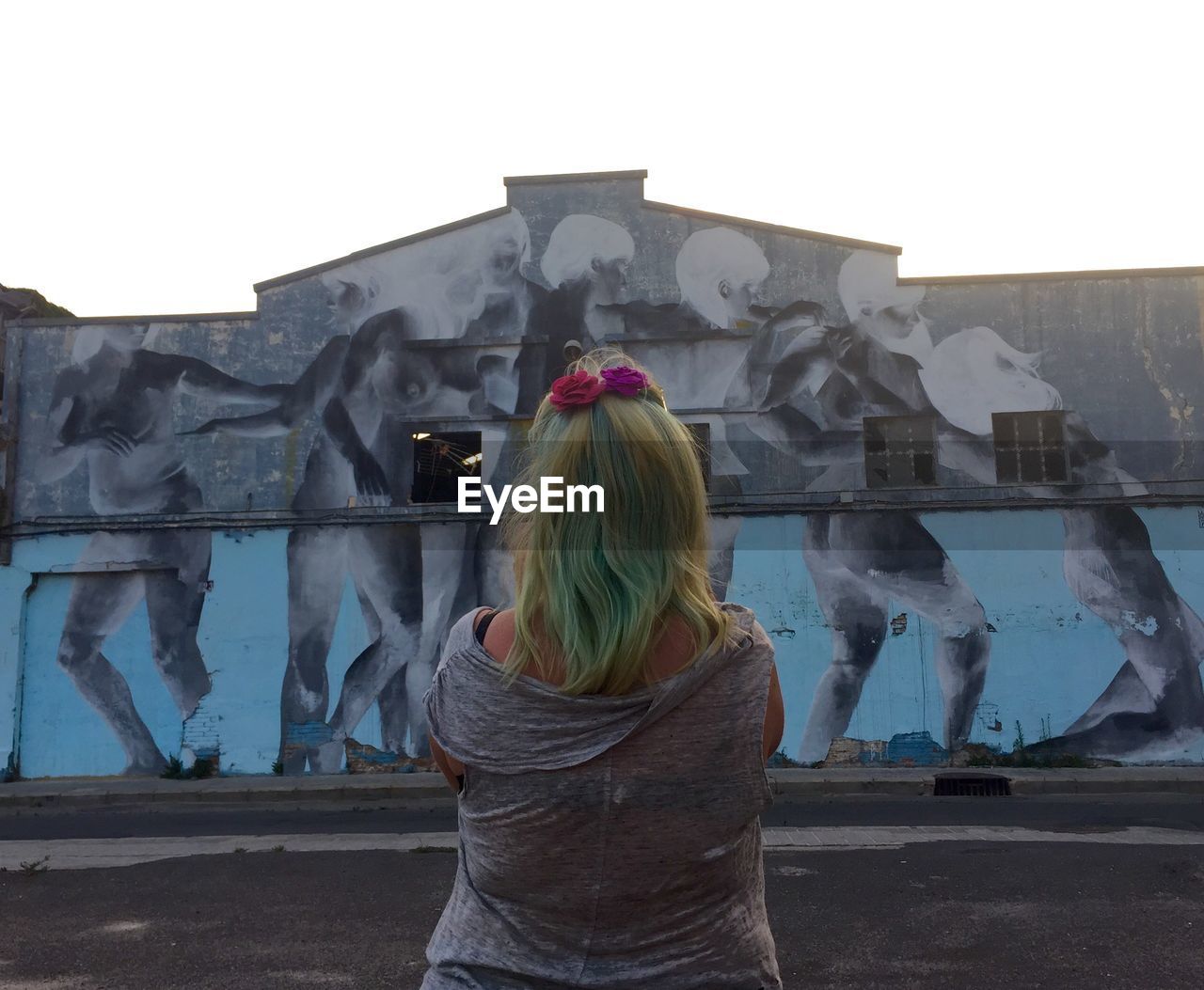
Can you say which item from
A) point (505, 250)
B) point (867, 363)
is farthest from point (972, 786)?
point (505, 250)

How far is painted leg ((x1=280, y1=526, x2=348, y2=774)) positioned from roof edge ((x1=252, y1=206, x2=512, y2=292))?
393 centimetres

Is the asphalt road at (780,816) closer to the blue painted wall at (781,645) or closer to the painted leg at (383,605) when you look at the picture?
the blue painted wall at (781,645)

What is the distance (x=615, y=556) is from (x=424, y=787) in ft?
40.8

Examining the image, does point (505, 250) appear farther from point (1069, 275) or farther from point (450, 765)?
point (450, 765)

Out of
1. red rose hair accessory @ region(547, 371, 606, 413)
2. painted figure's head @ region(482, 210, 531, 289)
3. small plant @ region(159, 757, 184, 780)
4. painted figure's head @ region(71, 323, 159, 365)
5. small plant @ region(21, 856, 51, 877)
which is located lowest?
small plant @ region(159, 757, 184, 780)

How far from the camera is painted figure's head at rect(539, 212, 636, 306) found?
15523 millimetres

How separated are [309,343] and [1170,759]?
1386cm

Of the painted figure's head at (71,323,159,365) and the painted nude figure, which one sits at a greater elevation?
the painted figure's head at (71,323,159,365)

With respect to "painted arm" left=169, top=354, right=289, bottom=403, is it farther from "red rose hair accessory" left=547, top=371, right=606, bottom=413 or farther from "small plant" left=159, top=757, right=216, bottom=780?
"red rose hair accessory" left=547, top=371, right=606, bottom=413

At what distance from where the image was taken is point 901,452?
49.3 feet

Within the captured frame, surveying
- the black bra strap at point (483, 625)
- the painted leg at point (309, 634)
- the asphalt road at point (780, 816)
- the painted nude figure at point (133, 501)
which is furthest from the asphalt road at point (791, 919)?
the painted nude figure at point (133, 501)

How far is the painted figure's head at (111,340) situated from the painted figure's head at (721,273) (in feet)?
27.3

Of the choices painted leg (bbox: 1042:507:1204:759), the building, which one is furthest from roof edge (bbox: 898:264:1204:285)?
painted leg (bbox: 1042:507:1204:759)

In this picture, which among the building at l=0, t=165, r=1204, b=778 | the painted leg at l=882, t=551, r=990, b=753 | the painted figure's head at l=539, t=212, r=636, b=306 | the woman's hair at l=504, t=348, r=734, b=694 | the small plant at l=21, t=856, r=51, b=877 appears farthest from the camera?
the painted figure's head at l=539, t=212, r=636, b=306
